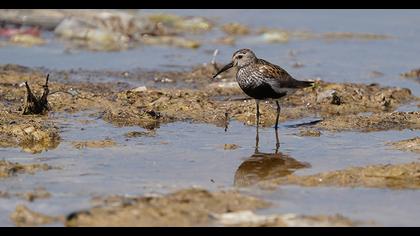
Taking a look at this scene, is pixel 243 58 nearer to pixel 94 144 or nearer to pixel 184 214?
pixel 94 144

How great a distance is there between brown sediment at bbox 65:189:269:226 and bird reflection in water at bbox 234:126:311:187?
0.75 meters

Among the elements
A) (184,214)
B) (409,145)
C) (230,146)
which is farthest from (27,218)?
(409,145)

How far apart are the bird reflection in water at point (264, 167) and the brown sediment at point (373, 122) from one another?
4.65ft

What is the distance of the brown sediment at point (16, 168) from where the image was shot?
27.9ft

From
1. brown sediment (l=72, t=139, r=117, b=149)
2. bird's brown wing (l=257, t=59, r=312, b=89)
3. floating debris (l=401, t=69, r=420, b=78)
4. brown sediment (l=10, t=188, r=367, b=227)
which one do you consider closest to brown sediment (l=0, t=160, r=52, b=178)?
brown sediment (l=72, t=139, r=117, b=149)

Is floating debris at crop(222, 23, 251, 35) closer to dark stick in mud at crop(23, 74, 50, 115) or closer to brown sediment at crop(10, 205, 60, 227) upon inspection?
dark stick in mud at crop(23, 74, 50, 115)

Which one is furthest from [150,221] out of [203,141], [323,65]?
[323,65]

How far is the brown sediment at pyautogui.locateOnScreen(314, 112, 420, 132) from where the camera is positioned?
11023 mm

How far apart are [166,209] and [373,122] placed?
4591 mm

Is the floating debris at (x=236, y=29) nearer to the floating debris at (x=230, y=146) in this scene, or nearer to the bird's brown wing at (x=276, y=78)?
the bird's brown wing at (x=276, y=78)

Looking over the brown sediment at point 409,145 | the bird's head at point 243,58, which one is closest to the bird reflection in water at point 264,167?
the brown sediment at point 409,145

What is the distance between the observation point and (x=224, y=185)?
8.33m

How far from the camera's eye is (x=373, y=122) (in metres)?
11.2
